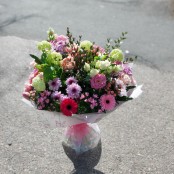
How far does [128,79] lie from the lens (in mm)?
2910

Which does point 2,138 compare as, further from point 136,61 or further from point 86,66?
point 136,61

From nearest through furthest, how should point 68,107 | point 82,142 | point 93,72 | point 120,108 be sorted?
1. point 68,107
2. point 93,72
3. point 82,142
4. point 120,108

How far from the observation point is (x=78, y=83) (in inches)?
112

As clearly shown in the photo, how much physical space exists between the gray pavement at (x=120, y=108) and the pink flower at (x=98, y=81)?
1.21 meters

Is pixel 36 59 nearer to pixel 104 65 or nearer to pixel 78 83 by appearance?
pixel 78 83

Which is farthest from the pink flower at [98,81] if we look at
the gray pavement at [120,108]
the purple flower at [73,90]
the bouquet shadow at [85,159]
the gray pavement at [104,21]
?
the gray pavement at [104,21]

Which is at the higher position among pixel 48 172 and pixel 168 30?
pixel 168 30

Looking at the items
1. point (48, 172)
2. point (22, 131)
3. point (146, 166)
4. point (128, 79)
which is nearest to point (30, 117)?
point (22, 131)

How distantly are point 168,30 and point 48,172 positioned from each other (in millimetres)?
3729

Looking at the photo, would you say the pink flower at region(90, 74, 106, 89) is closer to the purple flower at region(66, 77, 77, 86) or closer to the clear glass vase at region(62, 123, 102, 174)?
the purple flower at region(66, 77, 77, 86)

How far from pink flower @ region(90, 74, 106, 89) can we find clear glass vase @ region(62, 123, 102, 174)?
0.50 m

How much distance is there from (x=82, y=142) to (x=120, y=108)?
1.45 m

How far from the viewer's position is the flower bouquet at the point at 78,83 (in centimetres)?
277

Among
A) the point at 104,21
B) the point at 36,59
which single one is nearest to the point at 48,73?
the point at 36,59
